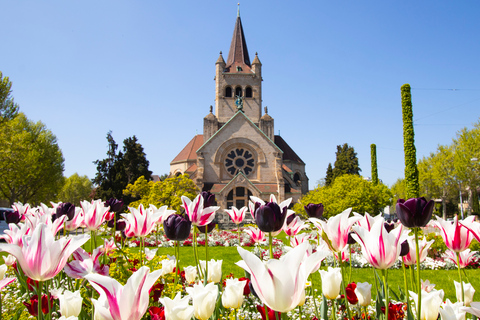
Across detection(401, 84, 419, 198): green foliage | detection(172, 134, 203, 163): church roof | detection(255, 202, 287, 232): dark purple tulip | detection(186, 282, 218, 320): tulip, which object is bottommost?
detection(186, 282, 218, 320): tulip

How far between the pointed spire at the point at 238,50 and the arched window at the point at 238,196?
73.3 ft

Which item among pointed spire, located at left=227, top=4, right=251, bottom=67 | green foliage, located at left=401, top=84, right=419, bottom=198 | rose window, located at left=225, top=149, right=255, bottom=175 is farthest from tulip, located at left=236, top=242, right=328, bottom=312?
pointed spire, located at left=227, top=4, right=251, bottom=67

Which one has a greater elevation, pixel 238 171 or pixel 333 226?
pixel 238 171

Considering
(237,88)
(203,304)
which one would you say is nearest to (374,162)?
(237,88)

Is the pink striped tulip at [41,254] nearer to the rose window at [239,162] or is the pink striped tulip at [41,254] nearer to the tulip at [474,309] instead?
the tulip at [474,309]

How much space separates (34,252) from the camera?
1.77 meters

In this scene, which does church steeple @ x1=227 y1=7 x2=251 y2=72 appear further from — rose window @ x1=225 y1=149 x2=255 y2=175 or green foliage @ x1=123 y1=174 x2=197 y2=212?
green foliage @ x1=123 y1=174 x2=197 y2=212

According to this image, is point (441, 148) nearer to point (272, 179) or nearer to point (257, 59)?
point (272, 179)

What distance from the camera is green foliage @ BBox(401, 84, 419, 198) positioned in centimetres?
2494

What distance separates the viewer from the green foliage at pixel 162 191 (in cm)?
2339

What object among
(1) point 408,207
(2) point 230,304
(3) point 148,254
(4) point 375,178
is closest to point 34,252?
(2) point 230,304

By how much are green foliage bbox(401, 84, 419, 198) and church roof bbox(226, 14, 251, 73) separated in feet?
89.5

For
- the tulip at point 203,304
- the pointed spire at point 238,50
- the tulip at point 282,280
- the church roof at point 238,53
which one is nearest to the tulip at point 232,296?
the tulip at point 203,304

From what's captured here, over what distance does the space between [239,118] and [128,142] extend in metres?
15.1
